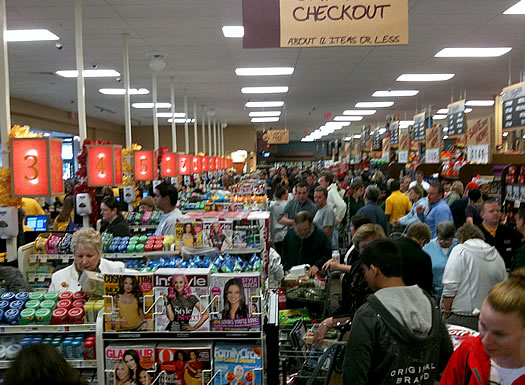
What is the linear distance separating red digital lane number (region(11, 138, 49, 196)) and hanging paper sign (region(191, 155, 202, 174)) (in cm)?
912

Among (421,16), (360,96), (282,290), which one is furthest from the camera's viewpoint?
(360,96)

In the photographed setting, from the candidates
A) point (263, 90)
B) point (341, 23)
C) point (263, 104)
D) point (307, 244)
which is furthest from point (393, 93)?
point (341, 23)

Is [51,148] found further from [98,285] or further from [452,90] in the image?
[452,90]

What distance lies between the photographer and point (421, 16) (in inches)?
293

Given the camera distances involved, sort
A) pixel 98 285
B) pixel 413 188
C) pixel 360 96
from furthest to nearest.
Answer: pixel 360 96, pixel 413 188, pixel 98 285

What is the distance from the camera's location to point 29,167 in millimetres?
5527

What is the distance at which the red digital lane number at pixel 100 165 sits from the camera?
23.8 feet

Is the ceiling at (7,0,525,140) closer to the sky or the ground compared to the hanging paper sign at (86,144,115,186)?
closer to the sky

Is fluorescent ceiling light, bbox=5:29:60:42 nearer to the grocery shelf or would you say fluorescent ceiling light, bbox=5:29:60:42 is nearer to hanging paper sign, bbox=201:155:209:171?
the grocery shelf

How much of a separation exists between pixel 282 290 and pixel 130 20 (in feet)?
15.5

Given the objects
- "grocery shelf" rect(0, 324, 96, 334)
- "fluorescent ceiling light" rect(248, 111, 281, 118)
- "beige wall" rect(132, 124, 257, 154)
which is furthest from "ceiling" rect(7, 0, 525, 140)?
"beige wall" rect(132, 124, 257, 154)

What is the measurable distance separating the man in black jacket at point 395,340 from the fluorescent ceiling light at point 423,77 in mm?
11334

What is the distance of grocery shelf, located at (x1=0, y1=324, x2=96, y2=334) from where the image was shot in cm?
319

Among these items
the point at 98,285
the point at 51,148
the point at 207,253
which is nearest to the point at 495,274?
the point at 207,253
